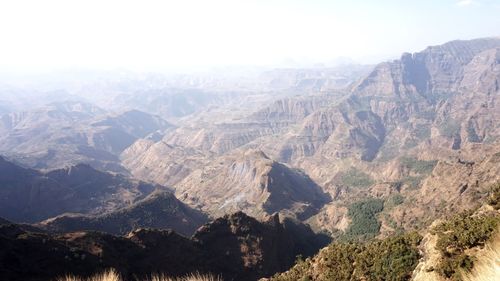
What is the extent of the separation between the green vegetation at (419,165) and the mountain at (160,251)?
91.0 metres

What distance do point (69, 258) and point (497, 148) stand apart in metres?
145

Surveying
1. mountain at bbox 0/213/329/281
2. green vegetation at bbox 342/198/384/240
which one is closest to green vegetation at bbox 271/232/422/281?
mountain at bbox 0/213/329/281

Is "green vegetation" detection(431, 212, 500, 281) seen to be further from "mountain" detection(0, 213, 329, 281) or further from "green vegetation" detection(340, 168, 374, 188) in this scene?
"green vegetation" detection(340, 168, 374, 188)

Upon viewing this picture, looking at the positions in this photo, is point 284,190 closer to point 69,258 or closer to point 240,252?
point 240,252

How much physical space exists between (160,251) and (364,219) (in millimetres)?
64728

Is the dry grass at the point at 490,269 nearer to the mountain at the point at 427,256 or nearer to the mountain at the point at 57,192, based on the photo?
the mountain at the point at 427,256

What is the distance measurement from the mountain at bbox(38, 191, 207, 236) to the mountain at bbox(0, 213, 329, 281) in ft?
131

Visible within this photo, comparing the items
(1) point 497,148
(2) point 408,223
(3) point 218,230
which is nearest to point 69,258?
(3) point 218,230

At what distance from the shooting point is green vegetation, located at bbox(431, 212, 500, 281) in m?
17.4

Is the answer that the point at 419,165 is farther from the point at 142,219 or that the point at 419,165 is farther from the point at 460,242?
the point at 460,242

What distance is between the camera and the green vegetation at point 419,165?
6348 inches

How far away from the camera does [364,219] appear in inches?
4380

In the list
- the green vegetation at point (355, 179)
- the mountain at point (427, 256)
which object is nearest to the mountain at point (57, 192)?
Result: the green vegetation at point (355, 179)

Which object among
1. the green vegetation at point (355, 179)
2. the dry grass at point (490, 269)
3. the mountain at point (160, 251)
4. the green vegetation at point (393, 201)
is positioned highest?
the dry grass at point (490, 269)
